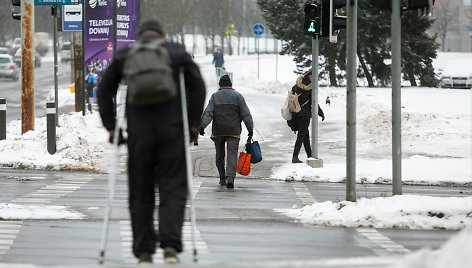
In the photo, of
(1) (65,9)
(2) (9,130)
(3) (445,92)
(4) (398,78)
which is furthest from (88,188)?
(3) (445,92)

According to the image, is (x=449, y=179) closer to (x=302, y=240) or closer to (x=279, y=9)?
(x=302, y=240)

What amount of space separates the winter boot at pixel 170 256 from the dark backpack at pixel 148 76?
38.7 inches

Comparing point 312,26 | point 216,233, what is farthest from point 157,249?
point 312,26

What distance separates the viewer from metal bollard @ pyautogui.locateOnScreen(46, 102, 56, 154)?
20.3 meters

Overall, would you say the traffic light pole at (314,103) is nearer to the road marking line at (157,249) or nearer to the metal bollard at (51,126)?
the metal bollard at (51,126)

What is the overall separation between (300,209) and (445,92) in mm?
24984

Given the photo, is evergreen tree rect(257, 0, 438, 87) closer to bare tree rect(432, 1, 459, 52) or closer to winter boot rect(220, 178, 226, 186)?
winter boot rect(220, 178, 226, 186)

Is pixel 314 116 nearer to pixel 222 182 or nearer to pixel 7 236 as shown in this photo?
pixel 222 182

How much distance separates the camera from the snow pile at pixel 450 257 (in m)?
5.68

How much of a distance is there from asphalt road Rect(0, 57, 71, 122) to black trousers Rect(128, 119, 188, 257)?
28.7 metres

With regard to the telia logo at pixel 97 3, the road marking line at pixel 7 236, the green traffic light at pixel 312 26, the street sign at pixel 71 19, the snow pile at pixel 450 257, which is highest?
the telia logo at pixel 97 3

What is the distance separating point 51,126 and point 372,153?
267 inches

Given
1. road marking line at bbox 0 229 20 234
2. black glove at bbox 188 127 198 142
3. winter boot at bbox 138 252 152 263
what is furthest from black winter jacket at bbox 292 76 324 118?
winter boot at bbox 138 252 152 263

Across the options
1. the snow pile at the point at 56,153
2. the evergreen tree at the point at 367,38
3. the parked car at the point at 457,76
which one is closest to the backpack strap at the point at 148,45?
the snow pile at the point at 56,153
